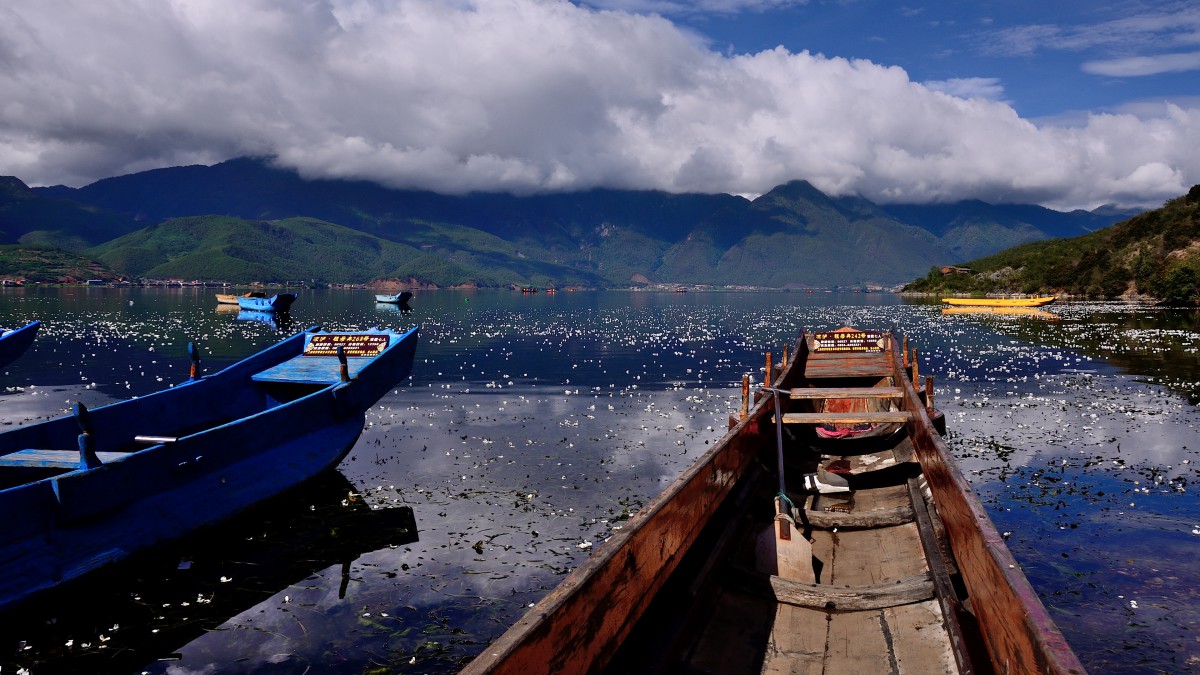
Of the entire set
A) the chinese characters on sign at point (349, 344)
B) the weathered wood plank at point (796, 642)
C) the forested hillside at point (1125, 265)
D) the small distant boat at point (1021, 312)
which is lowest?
the weathered wood plank at point (796, 642)

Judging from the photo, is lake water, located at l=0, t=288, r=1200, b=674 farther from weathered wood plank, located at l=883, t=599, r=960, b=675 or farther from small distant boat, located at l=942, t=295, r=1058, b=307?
small distant boat, located at l=942, t=295, r=1058, b=307

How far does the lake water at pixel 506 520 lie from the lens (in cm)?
944

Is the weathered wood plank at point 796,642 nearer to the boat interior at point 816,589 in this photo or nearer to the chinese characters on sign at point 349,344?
the boat interior at point 816,589

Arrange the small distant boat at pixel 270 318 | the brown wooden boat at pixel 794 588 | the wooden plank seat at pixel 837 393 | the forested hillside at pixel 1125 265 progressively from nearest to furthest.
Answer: the brown wooden boat at pixel 794 588
the wooden plank seat at pixel 837 393
the small distant boat at pixel 270 318
the forested hillside at pixel 1125 265

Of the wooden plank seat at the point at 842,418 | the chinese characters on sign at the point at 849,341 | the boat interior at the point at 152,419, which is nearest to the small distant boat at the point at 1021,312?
the chinese characters on sign at the point at 849,341

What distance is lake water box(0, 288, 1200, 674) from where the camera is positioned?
9.44 meters

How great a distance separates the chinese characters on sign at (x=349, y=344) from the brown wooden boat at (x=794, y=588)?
→ 1140 cm

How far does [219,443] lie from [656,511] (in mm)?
8964

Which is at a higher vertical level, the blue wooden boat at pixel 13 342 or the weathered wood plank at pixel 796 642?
the blue wooden boat at pixel 13 342

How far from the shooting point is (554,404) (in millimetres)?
27250

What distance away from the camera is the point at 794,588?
8.13 meters

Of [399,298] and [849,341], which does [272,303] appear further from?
[849,341]

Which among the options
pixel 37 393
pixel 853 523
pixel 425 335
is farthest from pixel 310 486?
pixel 425 335

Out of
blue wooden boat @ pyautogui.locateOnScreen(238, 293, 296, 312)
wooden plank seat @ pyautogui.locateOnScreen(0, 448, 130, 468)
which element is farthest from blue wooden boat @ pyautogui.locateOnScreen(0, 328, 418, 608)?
blue wooden boat @ pyautogui.locateOnScreen(238, 293, 296, 312)
